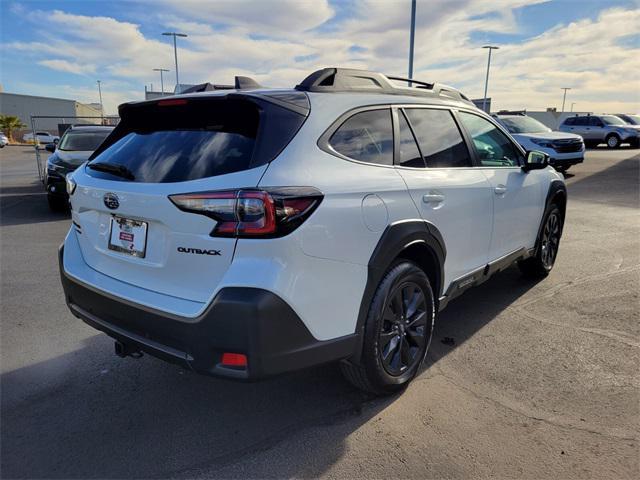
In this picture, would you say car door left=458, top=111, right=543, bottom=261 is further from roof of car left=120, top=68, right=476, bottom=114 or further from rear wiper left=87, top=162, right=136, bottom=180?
rear wiper left=87, top=162, right=136, bottom=180

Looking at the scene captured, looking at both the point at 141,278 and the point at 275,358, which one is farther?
the point at 141,278

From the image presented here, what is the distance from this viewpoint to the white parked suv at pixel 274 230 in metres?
2.16

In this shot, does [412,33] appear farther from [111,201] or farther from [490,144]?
[111,201]

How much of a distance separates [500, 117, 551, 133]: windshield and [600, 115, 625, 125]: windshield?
45.6 ft

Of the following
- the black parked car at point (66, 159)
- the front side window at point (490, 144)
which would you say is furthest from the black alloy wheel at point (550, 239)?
the black parked car at point (66, 159)

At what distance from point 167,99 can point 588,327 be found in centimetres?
370

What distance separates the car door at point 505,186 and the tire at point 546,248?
0.31 m

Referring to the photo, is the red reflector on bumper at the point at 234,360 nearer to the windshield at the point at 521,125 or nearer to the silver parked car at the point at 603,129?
the windshield at the point at 521,125

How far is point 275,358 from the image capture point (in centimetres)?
221

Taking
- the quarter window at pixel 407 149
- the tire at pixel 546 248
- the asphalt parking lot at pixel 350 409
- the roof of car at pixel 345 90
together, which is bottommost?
the asphalt parking lot at pixel 350 409

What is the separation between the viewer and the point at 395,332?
295 centimetres

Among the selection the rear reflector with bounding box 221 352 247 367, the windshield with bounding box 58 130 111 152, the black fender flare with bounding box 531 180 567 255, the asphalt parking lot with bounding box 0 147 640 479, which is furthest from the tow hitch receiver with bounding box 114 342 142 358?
the windshield with bounding box 58 130 111 152

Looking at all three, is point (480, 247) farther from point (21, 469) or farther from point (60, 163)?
point (60, 163)

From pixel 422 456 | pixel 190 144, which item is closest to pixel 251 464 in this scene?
pixel 422 456
